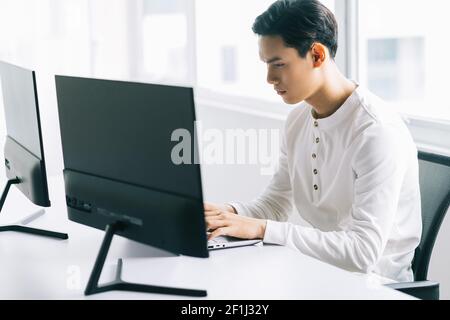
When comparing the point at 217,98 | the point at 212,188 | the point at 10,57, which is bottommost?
the point at 212,188

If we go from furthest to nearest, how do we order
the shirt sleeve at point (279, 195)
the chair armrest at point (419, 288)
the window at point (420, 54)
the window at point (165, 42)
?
the window at point (165, 42) → the window at point (420, 54) → the shirt sleeve at point (279, 195) → the chair armrest at point (419, 288)

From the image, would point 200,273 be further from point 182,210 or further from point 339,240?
point 339,240

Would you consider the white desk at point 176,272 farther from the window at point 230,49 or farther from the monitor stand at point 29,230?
the window at point 230,49

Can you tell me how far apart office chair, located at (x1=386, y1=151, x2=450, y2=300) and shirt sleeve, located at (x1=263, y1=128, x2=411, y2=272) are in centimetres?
11

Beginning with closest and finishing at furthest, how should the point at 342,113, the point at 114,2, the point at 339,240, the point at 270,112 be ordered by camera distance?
1. the point at 339,240
2. the point at 342,113
3. the point at 270,112
4. the point at 114,2

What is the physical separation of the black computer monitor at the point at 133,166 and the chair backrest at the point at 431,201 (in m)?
0.66

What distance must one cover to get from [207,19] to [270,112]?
1015mm

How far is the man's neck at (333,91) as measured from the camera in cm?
187

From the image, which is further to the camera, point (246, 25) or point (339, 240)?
point (246, 25)

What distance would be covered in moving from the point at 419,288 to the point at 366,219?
209 mm

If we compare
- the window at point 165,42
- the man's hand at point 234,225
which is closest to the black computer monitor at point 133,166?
the man's hand at point 234,225

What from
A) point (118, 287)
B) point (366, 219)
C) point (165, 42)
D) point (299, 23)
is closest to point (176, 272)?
point (118, 287)
